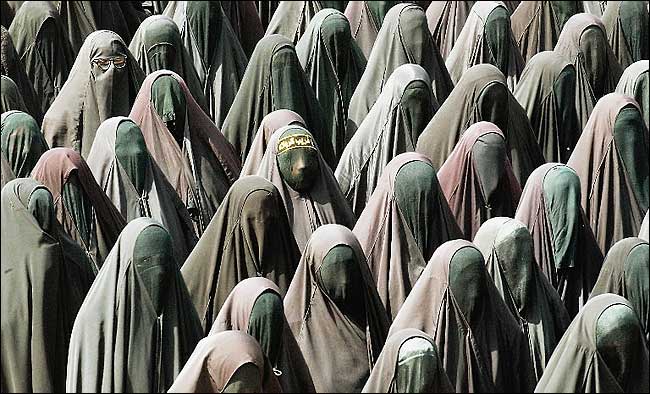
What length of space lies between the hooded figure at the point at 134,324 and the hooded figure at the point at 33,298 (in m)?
0.34

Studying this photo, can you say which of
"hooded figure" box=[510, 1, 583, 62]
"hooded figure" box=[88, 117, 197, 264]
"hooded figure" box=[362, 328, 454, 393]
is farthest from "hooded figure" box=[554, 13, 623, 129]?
"hooded figure" box=[362, 328, 454, 393]

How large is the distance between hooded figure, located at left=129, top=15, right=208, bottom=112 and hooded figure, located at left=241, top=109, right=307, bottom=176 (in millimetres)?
1551

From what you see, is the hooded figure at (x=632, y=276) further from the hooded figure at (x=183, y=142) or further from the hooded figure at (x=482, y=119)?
the hooded figure at (x=183, y=142)

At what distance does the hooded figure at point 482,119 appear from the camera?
43.2ft

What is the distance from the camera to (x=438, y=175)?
12.4 metres

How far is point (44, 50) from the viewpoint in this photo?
1509cm

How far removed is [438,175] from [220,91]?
2.85 metres

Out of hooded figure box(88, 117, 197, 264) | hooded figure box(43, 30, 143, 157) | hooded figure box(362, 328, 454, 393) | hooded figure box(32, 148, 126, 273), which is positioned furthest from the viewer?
hooded figure box(43, 30, 143, 157)

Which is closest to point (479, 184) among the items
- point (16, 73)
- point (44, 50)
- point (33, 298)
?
point (33, 298)

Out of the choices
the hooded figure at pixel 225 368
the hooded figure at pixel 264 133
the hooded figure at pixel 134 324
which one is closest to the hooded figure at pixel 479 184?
the hooded figure at pixel 264 133

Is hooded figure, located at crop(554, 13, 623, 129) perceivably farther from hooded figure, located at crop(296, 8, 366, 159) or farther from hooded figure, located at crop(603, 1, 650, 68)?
hooded figure, located at crop(296, 8, 366, 159)

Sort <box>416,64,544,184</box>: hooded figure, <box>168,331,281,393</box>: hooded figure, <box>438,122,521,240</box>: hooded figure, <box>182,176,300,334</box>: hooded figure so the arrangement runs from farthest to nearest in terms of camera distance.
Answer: <box>416,64,544,184</box>: hooded figure < <box>438,122,521,240</box>: hooded figure < <box>182,176,300,334</box>: hooded figure < <box>168,331,281,393</box>: hooded figure

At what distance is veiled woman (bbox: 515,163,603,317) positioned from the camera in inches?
462

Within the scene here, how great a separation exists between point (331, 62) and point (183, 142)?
178 cm
